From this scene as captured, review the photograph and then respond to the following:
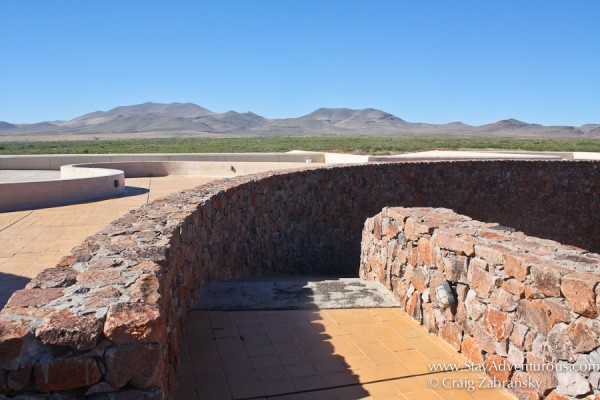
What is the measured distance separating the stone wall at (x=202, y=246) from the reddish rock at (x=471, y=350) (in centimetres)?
222

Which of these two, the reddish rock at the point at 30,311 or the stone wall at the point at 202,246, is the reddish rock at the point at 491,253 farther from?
the reddish rock at the point at 30,311

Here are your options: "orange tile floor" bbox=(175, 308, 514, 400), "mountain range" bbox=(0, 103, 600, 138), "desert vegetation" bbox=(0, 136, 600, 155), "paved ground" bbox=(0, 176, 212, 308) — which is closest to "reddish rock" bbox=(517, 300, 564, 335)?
"orange tile floor" bbox=(175, 308, 514, 400)

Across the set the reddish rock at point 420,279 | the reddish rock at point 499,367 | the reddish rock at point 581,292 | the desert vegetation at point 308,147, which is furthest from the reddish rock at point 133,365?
the desert vegetation at point 308,147

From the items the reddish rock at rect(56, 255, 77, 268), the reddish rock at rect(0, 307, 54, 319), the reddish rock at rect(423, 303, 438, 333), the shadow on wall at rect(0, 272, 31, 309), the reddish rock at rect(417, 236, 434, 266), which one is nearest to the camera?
the reddish rock at rect(0, 307, 54, 319)

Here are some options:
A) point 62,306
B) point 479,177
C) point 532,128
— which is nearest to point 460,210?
point 479,177

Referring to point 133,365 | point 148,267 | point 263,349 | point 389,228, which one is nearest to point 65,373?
point 133,365

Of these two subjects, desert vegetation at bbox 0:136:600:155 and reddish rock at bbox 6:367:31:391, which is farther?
desert vegetation at bbox 0:136:600:155

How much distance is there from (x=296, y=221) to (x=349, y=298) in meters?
3.83

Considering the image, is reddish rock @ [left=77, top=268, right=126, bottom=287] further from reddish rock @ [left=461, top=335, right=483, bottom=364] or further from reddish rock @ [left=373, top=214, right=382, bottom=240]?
reddish rock @ [left=373, top=214, right=382, bottom=240]

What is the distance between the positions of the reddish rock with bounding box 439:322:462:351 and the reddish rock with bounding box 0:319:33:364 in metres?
3.27

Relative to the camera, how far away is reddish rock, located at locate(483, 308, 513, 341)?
3.86 metres

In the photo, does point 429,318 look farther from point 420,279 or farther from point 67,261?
point 67,261

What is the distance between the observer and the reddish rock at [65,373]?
2.32 meters

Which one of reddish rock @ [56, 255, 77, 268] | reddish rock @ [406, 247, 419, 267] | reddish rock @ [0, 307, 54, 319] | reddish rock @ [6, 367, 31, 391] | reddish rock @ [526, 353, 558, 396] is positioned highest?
reddish rock @ [56, 255, 77, 268]
